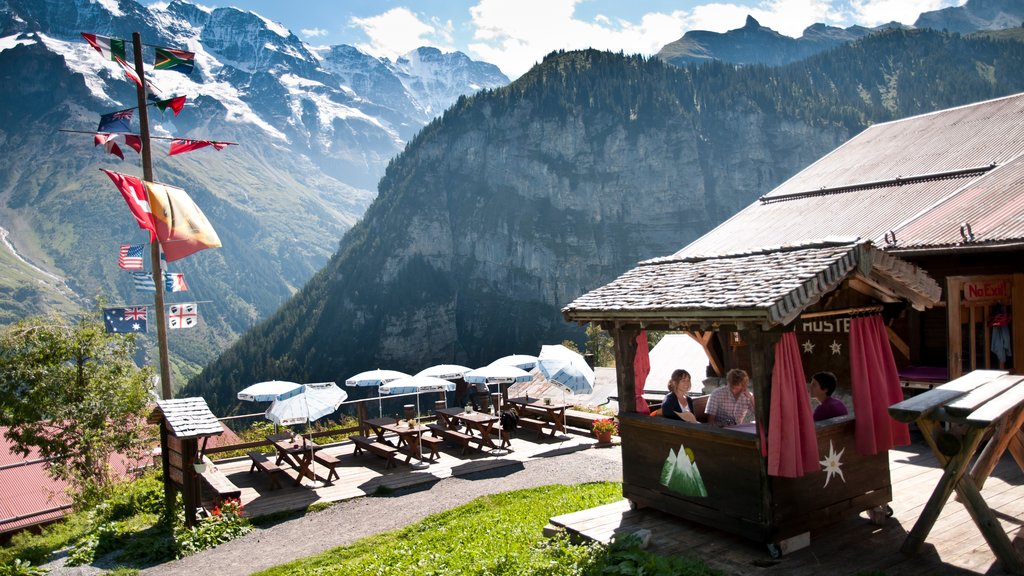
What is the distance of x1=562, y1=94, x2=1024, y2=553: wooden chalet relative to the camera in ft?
19.9

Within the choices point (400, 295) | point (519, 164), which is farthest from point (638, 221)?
point (400, 295)

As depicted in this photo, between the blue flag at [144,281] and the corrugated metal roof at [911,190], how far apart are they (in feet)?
32.8

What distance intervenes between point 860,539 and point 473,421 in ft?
31.6

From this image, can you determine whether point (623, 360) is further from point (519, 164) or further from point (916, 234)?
point (519, 164)

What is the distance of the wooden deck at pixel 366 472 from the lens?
38.2 feet

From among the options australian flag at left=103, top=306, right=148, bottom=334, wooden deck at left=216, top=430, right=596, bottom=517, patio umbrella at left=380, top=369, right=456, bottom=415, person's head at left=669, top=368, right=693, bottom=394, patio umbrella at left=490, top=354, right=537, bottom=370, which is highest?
australian flag at left=103, top=306, right=148, bottom=334

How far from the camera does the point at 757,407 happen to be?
6094mm

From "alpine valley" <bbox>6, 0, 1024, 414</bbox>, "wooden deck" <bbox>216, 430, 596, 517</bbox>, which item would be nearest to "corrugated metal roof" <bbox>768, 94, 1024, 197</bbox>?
"wooden deck" <bbox>216, 430, 596, 517</bbox>

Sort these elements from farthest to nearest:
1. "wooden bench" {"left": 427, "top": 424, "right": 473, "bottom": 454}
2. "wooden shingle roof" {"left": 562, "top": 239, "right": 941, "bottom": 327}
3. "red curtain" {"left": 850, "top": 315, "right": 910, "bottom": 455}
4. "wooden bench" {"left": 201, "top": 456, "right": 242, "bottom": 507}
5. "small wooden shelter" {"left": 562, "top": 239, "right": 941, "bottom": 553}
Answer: "wooden bench" {"left": 427, "top": 424, "right": 473, "bottom": 454} → "wooden bench" {"left": 201, "top": 456, "right": 242, "bottom": 507} → "red curtain" {"left": 850, "top": 315, "right": 910, "bottom": 455} → "small wooden shelter" {"left": 562, "top": 239, "right": 941, "bottom": 553} → "wooden shingle roof" {"left": 562, "top": 239, "right": 941, "bottom": 327}

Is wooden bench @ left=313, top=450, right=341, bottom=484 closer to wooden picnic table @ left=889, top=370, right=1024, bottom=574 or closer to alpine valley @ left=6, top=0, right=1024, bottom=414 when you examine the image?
wooden picnic table @ left=889, top=370, right=1024, bottom=574

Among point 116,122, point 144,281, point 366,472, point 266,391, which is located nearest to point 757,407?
point 366,472

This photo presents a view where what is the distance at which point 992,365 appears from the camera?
1073cm

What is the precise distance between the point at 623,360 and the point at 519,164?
142193 mm

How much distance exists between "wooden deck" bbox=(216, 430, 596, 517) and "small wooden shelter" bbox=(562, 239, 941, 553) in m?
6.20
